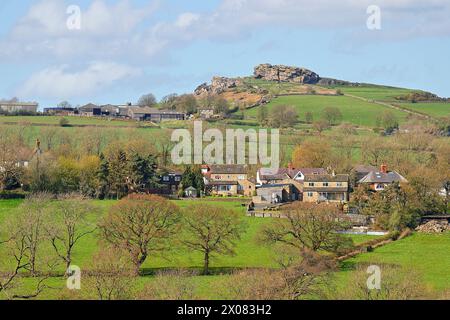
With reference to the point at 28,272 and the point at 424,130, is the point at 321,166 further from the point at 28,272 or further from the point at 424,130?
the point at 28,272

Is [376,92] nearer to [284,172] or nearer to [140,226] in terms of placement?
[284,172]

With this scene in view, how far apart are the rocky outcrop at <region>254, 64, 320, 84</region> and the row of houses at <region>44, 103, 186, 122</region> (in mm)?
39554

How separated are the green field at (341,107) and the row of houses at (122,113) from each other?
1024 cm

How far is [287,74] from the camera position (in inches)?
6673

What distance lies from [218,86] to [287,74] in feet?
45.3

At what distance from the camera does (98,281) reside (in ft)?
115

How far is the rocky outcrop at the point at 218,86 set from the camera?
159875mm

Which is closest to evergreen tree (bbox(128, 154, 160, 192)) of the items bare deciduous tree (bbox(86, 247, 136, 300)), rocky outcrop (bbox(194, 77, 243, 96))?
bare deciduous tree (bbox(86, 247, 136, 300))

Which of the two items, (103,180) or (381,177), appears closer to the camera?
(103,180)

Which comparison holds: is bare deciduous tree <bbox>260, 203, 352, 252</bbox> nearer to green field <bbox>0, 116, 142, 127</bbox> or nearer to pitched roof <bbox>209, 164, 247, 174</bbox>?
pitched roof <bbox>209, 164, 247, 174</bbox>

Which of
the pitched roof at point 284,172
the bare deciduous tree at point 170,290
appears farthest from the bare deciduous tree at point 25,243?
the pitched roof at point 284,172

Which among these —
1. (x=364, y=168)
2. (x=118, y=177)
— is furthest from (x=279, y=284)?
(x=364, y=168)

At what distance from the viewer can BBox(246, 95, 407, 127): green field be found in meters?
126

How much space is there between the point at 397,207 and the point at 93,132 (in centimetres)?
4363
